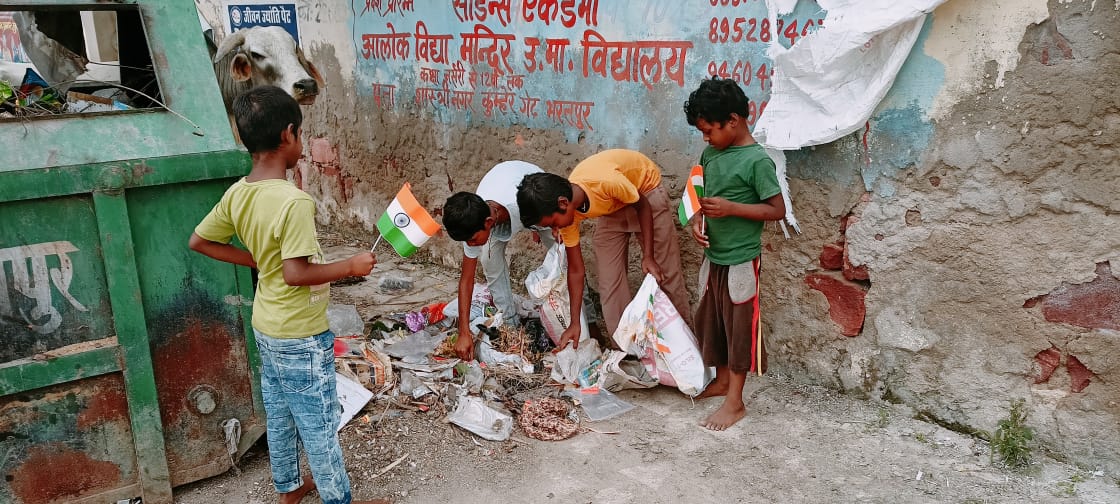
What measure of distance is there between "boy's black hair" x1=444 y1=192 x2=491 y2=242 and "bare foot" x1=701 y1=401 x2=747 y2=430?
4.16 ft

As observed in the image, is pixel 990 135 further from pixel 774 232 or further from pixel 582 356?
pixel 582 356

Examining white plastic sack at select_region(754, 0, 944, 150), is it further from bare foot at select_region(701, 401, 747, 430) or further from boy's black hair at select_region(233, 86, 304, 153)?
boy's black hair at select_region(233, 86, 304, 153)

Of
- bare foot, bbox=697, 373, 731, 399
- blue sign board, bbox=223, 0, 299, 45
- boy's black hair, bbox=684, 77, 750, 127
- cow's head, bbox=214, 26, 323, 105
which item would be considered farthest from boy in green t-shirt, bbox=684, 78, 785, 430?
blue sign board, bbox=223, 0, 299, 45

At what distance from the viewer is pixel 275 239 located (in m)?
2.38

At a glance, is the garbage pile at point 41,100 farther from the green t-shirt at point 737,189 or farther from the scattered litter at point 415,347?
the green t-shirt at point 737,189

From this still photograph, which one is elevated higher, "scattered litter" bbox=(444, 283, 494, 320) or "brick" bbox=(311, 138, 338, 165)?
"brick" bbox=(311, 138, 338, 165)

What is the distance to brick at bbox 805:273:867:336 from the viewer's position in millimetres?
3438

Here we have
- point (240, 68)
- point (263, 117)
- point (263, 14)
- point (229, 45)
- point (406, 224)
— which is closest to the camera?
point (263, 117)

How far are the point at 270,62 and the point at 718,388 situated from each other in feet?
9.29

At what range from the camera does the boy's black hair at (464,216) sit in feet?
11.1

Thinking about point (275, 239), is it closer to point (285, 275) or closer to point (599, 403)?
point (285, 275)

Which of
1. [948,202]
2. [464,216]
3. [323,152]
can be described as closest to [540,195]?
[464,216]

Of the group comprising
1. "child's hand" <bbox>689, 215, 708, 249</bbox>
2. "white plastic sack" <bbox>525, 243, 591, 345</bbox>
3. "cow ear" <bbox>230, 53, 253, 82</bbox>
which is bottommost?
"white plastic sack" <bbox>525, 243, 591, 345</bbox>

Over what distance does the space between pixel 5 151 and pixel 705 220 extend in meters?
2.51
